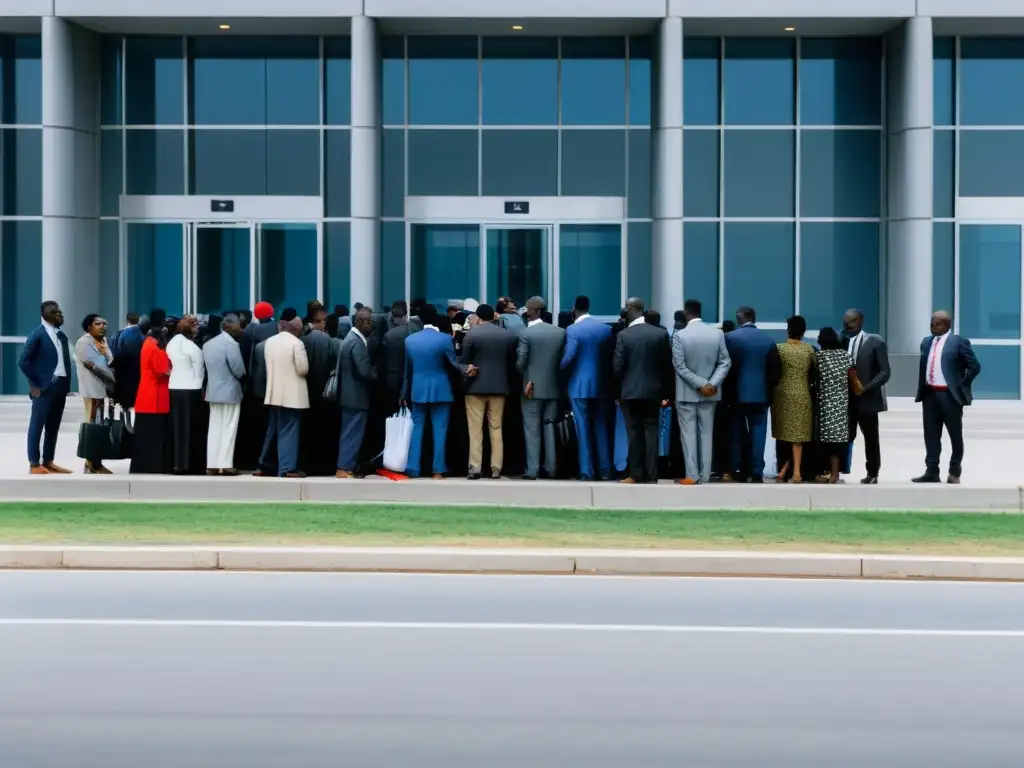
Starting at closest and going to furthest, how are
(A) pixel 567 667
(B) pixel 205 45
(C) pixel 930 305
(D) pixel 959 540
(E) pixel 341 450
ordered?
(A) pixel 567 667 < (D) pixel 959 540 < (E) pixel 341 450 < (C) pixel 930 305 < (B) pixel 205 45

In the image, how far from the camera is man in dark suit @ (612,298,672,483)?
17953 mm

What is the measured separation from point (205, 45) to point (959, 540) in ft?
70.6

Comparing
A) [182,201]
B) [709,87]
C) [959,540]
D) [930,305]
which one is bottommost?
[959,540]

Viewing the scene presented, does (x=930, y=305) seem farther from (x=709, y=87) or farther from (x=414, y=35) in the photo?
(x=414, y=35)

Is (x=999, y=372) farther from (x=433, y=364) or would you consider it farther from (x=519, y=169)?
(x=433, y=364)

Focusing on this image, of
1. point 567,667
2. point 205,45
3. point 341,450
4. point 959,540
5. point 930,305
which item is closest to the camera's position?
point 567,667

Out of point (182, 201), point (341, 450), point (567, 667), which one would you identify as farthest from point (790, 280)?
point (567, 667)

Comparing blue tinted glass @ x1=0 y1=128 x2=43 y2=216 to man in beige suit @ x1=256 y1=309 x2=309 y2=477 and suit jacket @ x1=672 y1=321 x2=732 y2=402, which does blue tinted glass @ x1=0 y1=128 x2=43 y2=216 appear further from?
suit jacket @ x1=672 y1=321 x2=732 y2=402

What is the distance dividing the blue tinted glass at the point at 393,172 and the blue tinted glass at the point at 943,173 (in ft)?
31.8

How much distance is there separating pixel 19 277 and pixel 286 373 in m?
15.0

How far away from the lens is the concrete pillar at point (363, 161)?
3045 cm

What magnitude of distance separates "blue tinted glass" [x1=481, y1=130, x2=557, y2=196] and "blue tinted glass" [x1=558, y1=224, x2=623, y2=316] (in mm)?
964

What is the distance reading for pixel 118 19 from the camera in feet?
101

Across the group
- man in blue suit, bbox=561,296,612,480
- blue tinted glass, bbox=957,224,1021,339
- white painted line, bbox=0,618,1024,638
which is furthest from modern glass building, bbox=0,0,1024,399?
white painted line, bbox=0,618,1024,638
